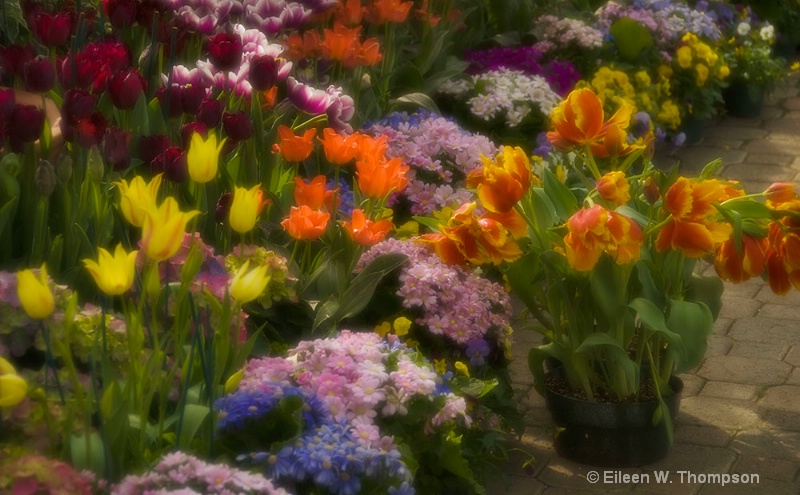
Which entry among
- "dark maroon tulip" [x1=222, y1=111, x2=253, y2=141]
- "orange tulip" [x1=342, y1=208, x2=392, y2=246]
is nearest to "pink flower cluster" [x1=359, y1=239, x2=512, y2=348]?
"orange tulip" [x1=342, y1=208, x2=392, y2=246]

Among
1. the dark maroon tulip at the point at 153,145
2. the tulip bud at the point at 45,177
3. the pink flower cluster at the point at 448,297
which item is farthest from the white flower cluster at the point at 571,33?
the tulip bud at the point at 45,177

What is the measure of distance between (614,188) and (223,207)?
992 mm

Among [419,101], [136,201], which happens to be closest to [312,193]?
[136,201]

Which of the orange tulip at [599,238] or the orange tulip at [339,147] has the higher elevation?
the orange tulip at [599,238]

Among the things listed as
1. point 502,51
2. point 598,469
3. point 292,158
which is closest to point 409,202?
point 292,158

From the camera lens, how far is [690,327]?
331 centimetres

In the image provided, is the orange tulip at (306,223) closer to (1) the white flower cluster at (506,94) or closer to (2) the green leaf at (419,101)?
(2) the green leaf at (419,101)

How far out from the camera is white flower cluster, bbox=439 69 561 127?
5.43 meters

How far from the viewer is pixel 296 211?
3312 mm

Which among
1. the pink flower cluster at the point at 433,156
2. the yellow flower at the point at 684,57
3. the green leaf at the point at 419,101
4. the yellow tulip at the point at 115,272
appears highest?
the yellow tulip at the point at 115,272

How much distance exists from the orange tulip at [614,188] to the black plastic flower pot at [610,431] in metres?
0.63

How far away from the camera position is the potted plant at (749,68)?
7695mm

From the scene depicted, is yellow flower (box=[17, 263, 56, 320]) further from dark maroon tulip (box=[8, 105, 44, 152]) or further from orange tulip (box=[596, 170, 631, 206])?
orange tulip (box=[596, 170, 631, 206])

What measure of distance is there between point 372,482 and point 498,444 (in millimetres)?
976
